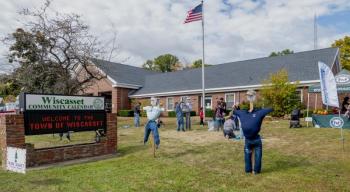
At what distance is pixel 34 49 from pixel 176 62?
56530 millimetres

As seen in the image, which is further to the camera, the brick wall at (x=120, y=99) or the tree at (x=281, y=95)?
the brick wall at (x=120, y=99)

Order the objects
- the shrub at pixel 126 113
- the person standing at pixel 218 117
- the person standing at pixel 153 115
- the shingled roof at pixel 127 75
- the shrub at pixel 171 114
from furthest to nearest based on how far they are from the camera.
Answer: the shingled roof at pixel 127 75
the shrub at pixel 126 113
the shrub at pixel 171 114
the person standing at pixel 218 117
the person standing at pixel 153 115

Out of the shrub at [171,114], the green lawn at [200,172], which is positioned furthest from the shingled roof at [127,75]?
the green lawn at [200,172]

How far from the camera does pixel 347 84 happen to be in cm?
1598

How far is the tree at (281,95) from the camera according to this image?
22219 mm

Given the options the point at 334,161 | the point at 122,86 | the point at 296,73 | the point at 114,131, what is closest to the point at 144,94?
the point at 122,86

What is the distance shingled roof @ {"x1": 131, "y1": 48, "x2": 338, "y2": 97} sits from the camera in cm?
2569

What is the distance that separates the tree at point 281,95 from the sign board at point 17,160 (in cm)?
1896

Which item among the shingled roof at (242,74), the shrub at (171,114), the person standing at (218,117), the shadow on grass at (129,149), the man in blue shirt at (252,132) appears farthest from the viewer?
the shrub at (171,114)

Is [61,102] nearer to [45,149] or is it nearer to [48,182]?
[45,149]

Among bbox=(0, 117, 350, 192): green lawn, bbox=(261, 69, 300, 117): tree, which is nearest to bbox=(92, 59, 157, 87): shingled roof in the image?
Result: bbox=(261, 69, 300, 117): tree

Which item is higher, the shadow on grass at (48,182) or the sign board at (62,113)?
the sign board at (62,113)

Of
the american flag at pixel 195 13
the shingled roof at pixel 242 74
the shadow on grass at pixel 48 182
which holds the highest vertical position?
the american flag at pixel 195 13

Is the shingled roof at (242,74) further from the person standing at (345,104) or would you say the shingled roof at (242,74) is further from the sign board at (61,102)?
the sign board at (61,102)
